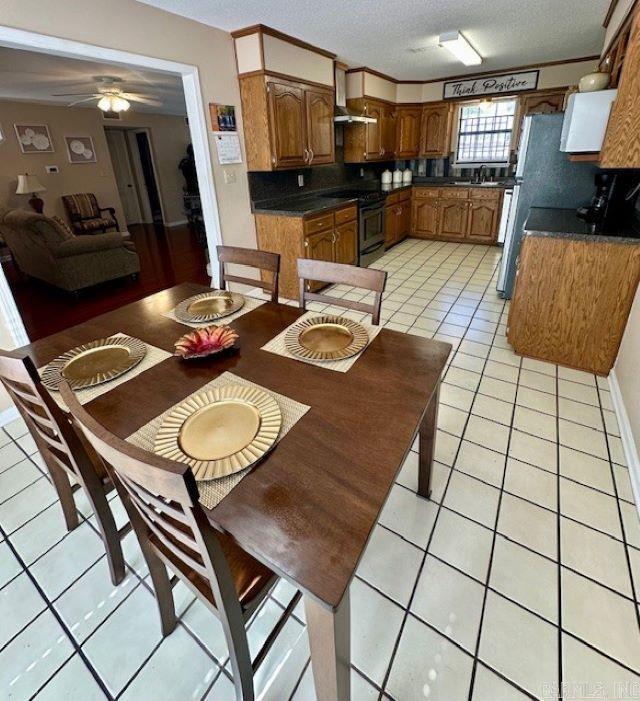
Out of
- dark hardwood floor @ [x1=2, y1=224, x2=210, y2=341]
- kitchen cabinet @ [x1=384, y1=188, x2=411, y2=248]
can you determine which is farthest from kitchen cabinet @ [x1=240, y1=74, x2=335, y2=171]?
dark hardwood floor @ [x1=2, y1=224, x2=210, y2=341]

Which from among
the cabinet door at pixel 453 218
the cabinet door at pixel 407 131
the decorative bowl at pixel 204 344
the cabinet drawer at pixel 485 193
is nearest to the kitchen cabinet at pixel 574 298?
the decorative bowl at pixel 204 344

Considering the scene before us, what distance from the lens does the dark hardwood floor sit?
137 inches

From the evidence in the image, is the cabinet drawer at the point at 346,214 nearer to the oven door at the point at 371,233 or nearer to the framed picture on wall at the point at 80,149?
the oven door at the point at 371,233

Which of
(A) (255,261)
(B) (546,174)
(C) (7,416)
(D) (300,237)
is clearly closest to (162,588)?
(A) (255,261)

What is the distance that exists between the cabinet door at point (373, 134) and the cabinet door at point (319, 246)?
1.72 meters

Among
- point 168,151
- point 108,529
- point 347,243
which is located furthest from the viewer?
point 168,151

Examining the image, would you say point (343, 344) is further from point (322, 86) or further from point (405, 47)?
point (405, 47)

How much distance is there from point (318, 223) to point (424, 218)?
2807mm

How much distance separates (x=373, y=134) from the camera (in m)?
4.70

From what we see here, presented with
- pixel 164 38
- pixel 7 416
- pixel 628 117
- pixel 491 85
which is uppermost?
pixel 491 85

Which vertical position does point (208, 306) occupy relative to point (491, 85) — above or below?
below

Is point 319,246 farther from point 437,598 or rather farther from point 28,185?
point 28,185

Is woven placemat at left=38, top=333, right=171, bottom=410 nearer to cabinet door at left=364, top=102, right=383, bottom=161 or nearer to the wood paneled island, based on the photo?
the wood paneled island

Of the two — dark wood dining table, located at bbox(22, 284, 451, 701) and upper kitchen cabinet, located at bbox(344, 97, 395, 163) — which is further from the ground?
upper kitchen cabinet, located at bbox(344, 97, 395, 163)
